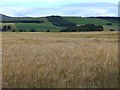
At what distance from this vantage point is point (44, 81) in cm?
652

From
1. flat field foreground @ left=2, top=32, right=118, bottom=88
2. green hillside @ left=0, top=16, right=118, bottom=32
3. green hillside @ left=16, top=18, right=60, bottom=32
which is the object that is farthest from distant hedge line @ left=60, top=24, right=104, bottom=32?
flat field foreground @ left=2, top=32, right=118, bottom=88

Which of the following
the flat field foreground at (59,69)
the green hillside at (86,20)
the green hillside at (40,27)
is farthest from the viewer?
the green hillside at (86,20)

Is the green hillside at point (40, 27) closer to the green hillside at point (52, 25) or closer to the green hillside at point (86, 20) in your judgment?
the green hillside at point (52, 25)

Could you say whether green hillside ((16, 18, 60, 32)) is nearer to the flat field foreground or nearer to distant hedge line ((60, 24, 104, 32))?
distant hedge line ((60, 24, 104, 32))

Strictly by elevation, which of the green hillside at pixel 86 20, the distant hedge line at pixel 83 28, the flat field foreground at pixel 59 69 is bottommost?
the distant hedge line at pixel 83 28

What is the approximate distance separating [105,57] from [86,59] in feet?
2.03

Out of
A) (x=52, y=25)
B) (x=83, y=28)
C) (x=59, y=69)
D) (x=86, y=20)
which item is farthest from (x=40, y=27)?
(x=59, y=69)

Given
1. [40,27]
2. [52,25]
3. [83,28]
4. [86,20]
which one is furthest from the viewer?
[86,20]

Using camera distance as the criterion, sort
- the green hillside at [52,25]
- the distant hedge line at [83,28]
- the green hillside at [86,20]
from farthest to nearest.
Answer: the green hillside at [86,20] < the distant hedge line at [83,28] < the green hillside at [52,25]

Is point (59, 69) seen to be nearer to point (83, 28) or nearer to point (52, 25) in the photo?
point (52, 25)

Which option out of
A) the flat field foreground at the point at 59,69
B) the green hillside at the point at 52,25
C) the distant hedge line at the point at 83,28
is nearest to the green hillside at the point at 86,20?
the green hillside at the point at 52,25

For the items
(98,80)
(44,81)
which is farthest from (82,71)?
(44,81)

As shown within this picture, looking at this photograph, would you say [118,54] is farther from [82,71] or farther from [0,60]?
[0,60]

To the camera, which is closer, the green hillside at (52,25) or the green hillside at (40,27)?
the green hillside at (52,25)
